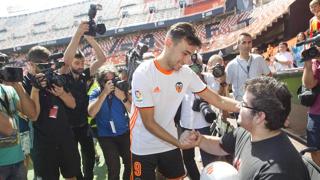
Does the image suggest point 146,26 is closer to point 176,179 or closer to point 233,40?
point 233,40

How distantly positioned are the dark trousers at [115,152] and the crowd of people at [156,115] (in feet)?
0.04

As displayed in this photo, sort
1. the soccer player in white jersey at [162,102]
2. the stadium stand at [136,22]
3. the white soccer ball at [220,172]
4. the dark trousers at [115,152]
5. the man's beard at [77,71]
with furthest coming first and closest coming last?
the stadium stand at [136,22] → the man's beard at [77,71] → the dark trousers at [115,152] → the soccer player in white jersey at [162,102] → the white soccer ball at [220,172]

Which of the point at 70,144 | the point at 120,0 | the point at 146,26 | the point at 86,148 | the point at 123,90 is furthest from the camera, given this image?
the point at 120,0

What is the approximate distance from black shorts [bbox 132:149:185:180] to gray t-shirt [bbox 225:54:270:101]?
2154 millimetres

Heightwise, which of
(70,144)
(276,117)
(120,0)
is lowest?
(70,144)

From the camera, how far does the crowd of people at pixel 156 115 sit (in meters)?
2.42

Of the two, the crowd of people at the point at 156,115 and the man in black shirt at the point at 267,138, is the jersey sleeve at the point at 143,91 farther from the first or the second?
the man in black shirt at the point at 267,138

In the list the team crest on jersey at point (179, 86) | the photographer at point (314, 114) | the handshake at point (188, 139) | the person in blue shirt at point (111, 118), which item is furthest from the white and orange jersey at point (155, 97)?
the photographer at point (314, 114)

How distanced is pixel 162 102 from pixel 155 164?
592 millimetres

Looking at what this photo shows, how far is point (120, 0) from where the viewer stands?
151 feet

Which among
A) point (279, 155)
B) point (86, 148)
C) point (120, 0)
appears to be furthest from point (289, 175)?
point (120, 0)

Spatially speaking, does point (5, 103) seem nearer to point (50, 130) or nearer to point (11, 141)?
point (11, 141)

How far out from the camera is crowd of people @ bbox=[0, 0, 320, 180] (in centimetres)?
242

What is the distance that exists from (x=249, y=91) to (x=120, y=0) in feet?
148
